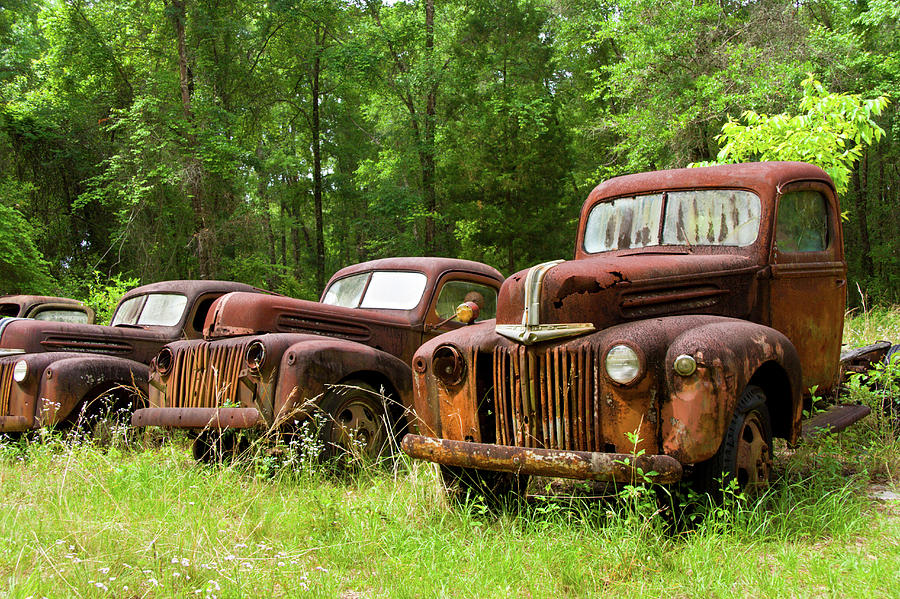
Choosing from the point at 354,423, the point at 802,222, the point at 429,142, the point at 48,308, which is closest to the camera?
the point at 802,222

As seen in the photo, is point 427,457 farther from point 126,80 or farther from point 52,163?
point 126,80

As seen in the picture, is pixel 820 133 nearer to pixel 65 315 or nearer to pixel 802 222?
pixel 802 222

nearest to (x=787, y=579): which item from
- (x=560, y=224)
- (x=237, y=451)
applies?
(x=237, y=451)

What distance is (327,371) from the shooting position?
228 inches

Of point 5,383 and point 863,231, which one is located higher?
point 863,231

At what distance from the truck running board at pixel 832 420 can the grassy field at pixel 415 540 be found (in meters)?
0.14

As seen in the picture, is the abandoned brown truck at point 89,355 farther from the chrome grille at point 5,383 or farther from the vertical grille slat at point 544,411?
the vertical grille slat at point 544,411

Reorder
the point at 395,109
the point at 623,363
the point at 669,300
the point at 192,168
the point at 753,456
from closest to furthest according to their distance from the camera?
the point at 623,363
the point at 753,456
the point at 669,300
the point at 192,168
the point at 395,109

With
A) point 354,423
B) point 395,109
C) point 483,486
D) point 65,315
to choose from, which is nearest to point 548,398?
point 483,486

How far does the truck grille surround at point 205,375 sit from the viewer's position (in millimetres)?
5863

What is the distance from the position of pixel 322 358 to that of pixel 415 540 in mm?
2044

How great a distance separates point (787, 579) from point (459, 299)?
14.5 feet

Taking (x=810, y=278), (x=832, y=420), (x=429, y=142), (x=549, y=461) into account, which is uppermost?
(x=429, y=142)

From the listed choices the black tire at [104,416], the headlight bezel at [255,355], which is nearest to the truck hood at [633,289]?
the headlight bezel at [255,355]
